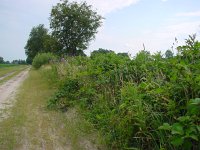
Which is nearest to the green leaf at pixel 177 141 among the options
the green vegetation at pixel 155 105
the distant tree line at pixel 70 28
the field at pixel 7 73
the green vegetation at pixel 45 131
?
the green vegetation at pixel 155 105

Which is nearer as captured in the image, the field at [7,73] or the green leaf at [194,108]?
the green leaf at [194,108]

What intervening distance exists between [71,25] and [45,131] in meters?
23.1

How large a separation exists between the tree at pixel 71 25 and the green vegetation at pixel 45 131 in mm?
20736

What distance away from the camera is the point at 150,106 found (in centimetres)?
413

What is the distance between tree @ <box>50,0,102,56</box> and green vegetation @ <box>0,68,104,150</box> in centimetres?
2074

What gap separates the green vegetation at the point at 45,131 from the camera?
5.08m

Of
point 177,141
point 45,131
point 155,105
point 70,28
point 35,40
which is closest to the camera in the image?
point 177,141

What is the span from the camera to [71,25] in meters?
28.1

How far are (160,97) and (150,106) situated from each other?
209mm

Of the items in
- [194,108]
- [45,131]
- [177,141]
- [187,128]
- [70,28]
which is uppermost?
[70,28]

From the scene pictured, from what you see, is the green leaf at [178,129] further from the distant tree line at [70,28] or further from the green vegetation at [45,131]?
the distant tree line at [70,28]

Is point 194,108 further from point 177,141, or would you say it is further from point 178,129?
point 177,141

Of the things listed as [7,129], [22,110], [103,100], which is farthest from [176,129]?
[22,110]

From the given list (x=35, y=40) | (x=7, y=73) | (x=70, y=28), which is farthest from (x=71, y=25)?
(x=35, y=40)
